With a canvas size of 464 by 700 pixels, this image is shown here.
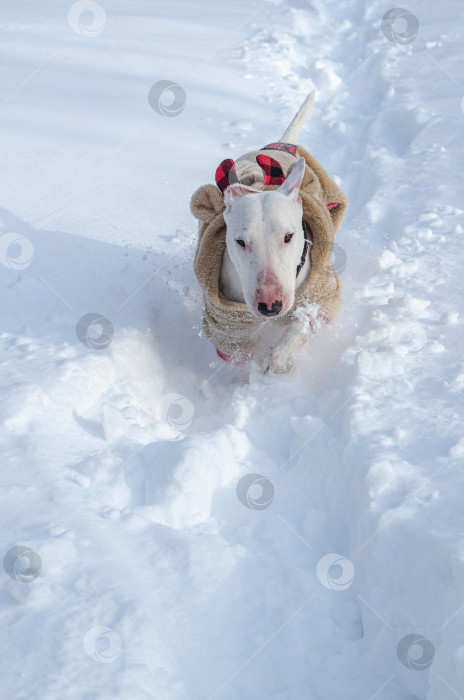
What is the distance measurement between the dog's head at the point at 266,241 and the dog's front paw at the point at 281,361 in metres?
0.39

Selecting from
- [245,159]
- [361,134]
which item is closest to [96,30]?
[361,134]

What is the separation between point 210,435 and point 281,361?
1.90 feet

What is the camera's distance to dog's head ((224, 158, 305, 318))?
2.13 metres

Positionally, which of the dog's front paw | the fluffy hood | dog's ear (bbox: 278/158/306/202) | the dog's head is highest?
dog's ear (bbox: 278/158/306/202)

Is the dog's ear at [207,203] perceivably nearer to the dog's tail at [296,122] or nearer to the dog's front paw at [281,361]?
the dog's front paw at [281,361]

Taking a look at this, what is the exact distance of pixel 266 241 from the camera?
219cm

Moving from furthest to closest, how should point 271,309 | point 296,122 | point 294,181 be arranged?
point 296,122 < point 294,181 < point 271,309

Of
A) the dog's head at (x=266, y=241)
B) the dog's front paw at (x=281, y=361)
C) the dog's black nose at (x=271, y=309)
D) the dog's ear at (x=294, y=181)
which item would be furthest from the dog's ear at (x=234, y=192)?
the dog's front paw at (x=281, y=361)

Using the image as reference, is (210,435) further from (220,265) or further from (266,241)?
(220,265)

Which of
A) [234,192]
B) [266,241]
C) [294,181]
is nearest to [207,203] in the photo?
[234,192]

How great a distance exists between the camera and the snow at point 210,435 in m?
1.42

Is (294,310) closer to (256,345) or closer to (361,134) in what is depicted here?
(256,345)

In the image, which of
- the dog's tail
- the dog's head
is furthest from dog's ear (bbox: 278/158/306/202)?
the dog's tail

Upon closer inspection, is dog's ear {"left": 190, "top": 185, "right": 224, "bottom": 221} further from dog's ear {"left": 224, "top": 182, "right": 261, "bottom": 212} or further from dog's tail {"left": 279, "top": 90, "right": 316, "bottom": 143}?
dog's tail {"left": 279, "top": 90, "right": 316, "bottom": 143}
